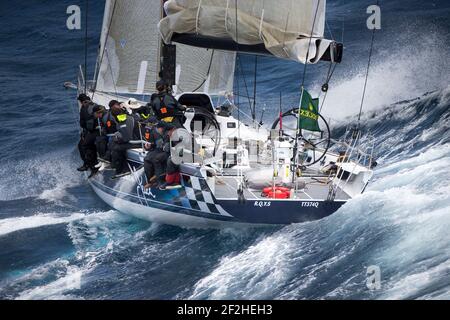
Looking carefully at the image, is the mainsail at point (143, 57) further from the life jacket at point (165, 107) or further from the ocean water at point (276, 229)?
the life jacket at point (165, 107)

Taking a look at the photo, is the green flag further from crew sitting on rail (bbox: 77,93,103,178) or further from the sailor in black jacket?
crew sitting on rail (bbox: 77,93,103,178)

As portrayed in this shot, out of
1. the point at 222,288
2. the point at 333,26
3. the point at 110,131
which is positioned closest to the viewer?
the point at 222,288

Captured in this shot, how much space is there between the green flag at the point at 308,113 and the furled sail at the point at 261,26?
58 cm

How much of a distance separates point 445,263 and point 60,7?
823 inches

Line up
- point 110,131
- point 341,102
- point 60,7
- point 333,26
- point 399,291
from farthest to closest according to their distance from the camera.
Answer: point 60,7, point 333,26, point 341,102, point 110,131, point 399,291

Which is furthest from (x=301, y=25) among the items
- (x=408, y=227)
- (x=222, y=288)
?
(x=222, y=288)

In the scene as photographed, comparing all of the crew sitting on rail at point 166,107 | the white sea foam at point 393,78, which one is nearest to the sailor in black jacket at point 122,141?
the crew sitting on rail at point 166,107

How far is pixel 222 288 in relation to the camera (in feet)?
35.6

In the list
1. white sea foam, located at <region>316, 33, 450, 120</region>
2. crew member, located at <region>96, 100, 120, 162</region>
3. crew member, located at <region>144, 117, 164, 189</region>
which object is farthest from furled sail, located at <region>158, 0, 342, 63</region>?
white sea foam, located at <region>316, 33, 450, 120</region>

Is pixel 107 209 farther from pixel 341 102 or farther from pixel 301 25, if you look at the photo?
pixel 341 102

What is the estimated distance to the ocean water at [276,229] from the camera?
35.5 feet

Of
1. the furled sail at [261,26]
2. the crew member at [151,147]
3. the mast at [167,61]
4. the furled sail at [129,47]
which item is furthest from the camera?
the furled sail at [129,47]

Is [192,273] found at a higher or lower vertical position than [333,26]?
lower

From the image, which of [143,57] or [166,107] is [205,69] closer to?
[143,57]
